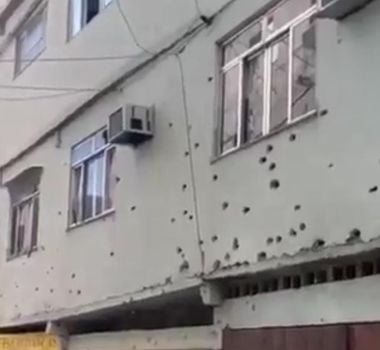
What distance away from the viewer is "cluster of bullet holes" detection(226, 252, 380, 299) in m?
6.82

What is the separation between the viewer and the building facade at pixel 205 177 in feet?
23.1

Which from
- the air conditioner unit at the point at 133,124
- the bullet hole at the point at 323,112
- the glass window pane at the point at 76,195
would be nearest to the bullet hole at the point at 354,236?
the bullet hole at the point at 323,112

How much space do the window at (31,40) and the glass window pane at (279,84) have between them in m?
7.33

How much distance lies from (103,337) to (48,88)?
4537mm

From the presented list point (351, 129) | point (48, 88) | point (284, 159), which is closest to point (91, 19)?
point (48, 88)

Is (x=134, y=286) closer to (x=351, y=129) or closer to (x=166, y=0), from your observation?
(x=166, y=0)

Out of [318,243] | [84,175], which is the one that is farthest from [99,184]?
[318,243]

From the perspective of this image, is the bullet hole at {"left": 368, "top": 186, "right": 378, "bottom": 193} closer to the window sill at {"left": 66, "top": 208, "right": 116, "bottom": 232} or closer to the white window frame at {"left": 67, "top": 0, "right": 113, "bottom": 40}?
the window sill at {"left": 66, "top": 208, "right": 116, "bottom": 232}

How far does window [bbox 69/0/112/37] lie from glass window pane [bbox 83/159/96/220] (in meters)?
2.11

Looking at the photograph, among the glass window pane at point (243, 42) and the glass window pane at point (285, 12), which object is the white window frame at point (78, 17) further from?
the glass window pane at point (285, 12)

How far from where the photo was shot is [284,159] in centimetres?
777

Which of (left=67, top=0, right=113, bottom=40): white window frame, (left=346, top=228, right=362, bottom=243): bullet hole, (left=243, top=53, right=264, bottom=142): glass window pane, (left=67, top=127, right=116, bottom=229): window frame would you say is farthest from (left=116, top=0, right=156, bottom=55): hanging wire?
(left=346, top=228, right=362, bottom=243): bullet hole

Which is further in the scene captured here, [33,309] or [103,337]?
[33,309]

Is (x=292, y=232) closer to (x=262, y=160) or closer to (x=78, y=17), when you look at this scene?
(x=262, y=160)
